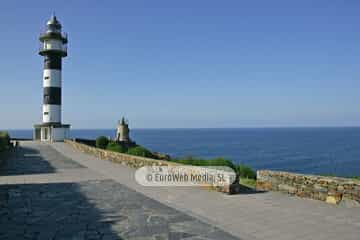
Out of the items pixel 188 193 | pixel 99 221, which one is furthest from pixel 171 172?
pixel 99 221

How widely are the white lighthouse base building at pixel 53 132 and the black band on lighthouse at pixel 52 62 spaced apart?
5.83m

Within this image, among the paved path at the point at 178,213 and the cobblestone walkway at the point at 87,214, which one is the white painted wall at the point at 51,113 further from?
the paved path at the point at 178,213

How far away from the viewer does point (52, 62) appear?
113ft

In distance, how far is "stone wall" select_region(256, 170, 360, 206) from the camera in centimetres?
757

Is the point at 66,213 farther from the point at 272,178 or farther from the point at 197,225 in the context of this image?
the point at 272,178

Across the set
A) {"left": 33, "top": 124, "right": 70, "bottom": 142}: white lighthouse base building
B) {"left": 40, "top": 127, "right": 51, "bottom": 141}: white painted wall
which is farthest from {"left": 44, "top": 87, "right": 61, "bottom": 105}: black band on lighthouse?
{"left": 40, "top": 127, "right": 51, "bottom": 141}: white painted wall

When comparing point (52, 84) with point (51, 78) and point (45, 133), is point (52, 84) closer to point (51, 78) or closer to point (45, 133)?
point (51, 78)

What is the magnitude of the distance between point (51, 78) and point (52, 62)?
1651mm

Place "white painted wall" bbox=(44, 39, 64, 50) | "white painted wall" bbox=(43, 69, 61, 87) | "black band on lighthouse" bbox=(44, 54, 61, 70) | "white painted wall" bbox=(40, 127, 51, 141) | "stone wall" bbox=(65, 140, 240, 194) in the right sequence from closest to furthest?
"stone wall" bbox=(65, 140, 240, 194)
"white painted wall" bbox=(40, 127, 51, 141)
"white painted wall" bbox=(43, 69, 61, 87)
"white painted wall" bbox=(44, 39, 64, 50)
"black band on lighthouse" bbox=(44, 54, 61, 70)

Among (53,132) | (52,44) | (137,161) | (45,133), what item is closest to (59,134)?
(53,132)

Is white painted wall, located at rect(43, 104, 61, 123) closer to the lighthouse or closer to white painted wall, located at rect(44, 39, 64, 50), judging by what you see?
the lighthouse

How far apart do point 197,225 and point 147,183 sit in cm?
472

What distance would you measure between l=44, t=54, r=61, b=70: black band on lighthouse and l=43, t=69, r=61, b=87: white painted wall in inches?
15.9

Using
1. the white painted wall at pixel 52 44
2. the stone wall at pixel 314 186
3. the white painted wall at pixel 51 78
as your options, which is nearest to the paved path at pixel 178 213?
the stone wall at pixel 314 186
